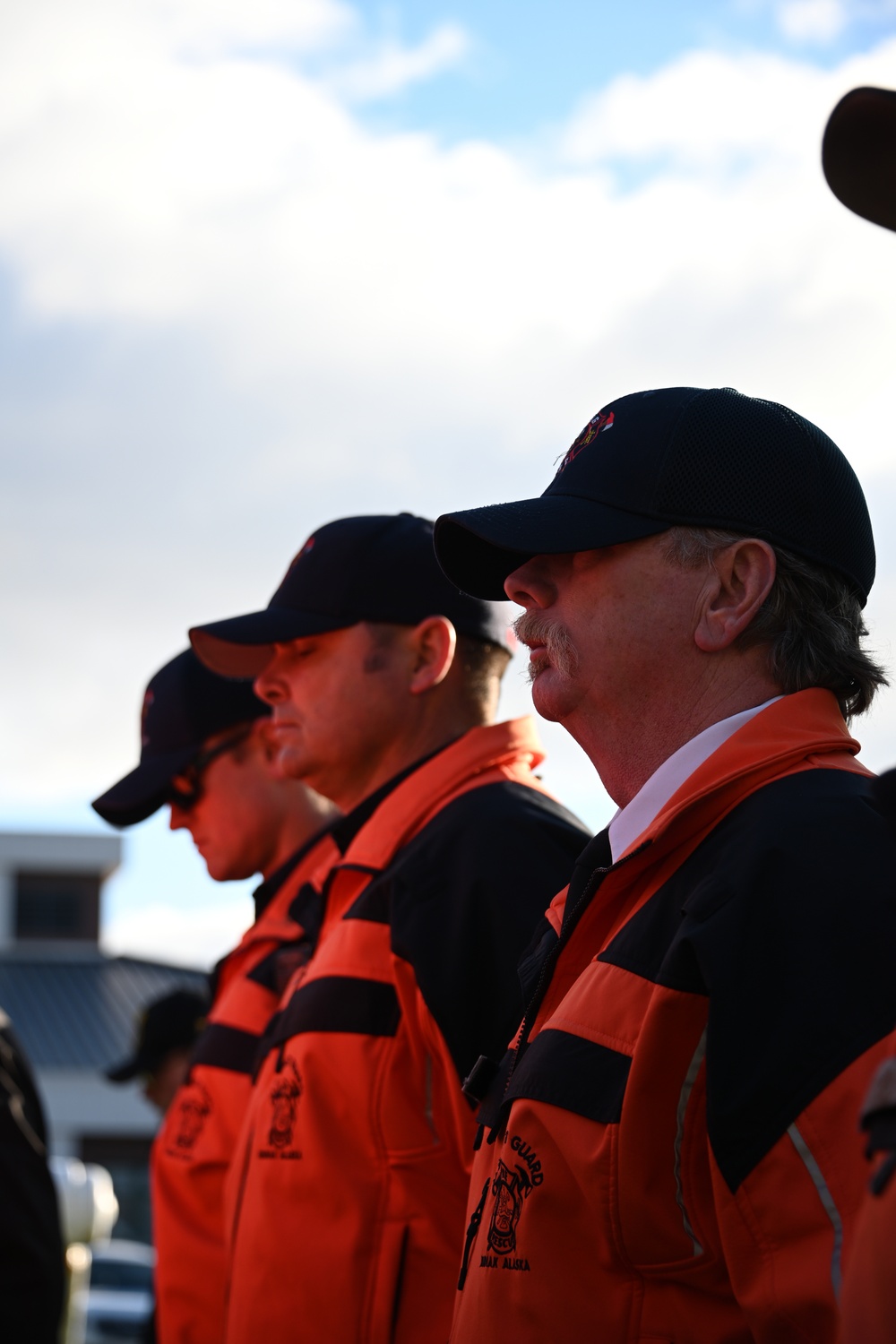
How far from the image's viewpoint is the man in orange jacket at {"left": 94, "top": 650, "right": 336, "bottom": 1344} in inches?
163

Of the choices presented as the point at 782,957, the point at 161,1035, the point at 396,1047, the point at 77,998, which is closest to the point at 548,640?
the point at 782,957

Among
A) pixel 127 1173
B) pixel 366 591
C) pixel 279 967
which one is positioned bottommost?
pixel 127 1173

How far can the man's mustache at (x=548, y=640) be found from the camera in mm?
2322

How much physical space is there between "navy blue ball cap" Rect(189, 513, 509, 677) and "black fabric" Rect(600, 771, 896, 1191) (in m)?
1.69

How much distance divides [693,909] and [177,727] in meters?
3.32

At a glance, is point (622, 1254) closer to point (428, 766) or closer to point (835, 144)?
point (835, 144)

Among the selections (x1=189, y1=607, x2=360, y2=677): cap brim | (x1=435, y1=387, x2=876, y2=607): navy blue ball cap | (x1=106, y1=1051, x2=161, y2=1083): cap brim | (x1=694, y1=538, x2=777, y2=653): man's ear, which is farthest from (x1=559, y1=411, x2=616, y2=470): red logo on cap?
(x1=106, y1=1051, x2=161, y2=1083): cap brim

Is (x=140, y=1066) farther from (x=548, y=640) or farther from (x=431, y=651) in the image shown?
(x=548, y=640)

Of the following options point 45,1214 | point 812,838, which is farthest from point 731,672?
point 45,1214

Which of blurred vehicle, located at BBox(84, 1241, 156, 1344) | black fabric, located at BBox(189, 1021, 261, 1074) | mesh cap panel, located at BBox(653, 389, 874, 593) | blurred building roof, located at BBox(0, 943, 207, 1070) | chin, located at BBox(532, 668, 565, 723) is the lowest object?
blurred vehicle, located at BBox(84, 1241, 156, 1344)

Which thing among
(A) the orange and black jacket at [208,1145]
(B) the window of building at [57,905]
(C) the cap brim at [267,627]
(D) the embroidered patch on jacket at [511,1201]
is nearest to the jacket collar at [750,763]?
(D) the embroidered patch on jacket at [511,1201]

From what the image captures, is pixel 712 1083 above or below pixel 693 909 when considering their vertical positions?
below

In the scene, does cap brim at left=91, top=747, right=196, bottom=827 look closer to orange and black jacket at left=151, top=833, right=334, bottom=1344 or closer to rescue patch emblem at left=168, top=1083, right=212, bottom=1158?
Result: orange and black jacket at left=151, top=833, right=334, bottom=1344

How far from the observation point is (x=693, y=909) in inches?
72.0
